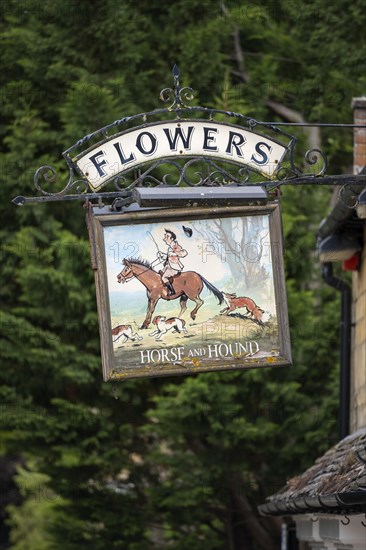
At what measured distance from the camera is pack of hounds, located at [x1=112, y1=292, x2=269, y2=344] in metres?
8.36

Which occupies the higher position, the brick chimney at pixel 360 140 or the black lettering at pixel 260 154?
the brick chimney at pixel 360 140

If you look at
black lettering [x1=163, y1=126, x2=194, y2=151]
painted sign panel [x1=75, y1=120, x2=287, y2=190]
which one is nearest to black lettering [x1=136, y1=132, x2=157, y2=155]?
painted sign panel [x1=75, y1=120, x2=287, y2=190]

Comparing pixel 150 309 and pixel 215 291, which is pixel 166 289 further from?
pixel 215 291

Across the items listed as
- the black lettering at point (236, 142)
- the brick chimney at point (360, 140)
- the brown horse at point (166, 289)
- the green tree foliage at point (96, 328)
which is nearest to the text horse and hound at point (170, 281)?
the brown horse at point (166, 289)

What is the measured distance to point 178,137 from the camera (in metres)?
8.63

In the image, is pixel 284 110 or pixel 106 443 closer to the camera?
pixel 106 443

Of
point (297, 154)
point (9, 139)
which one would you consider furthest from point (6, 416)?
point (297, 154)

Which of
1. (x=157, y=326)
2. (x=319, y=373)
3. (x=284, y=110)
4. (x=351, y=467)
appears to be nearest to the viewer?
(x=157, y=326)

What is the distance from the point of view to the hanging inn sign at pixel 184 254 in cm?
834

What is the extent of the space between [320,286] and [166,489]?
4.09 meters

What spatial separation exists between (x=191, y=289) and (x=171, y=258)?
0.82 ft

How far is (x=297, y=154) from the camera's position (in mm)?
21375

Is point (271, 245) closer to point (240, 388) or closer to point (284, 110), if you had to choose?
point (240, 388)

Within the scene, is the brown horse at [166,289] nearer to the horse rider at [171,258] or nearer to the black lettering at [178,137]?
the horse rider at [171,258]
